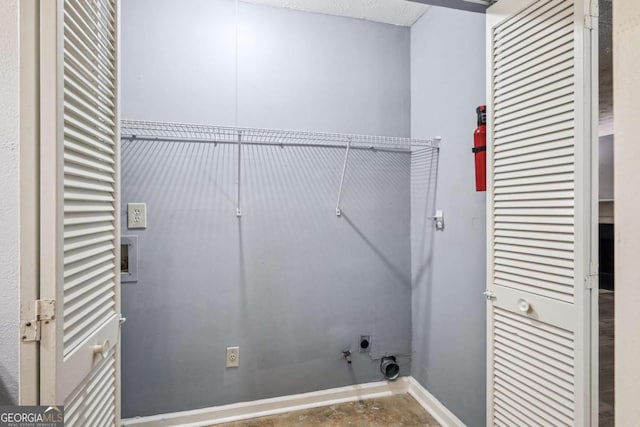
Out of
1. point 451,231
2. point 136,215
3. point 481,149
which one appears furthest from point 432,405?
point 136,215

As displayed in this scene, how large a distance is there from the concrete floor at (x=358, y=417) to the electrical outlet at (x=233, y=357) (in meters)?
0.34

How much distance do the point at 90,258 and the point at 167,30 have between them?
5.06ft

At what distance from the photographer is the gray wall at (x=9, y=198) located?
96 centimetres

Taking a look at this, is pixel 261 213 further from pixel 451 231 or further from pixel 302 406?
pixel 302 406

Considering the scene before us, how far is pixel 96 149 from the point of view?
1.08 m

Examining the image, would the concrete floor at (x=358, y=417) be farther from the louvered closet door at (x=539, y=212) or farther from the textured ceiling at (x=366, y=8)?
the textured ceiling at (x=366, y=8)

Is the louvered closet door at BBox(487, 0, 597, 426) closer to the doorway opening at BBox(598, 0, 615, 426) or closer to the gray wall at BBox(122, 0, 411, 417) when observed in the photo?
the doorway opening at BBox(598, 0, 615, 426)

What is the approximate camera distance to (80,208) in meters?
0.97

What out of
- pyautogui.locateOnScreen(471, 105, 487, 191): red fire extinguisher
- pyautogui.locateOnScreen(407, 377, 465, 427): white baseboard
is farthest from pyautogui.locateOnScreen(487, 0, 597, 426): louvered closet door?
pyautogui.locateOnScreen(407, 377, 465, 427): white baseboard

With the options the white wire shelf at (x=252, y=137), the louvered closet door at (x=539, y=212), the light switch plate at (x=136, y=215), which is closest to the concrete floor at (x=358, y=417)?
the louvered closet door at (x=539, y=212)

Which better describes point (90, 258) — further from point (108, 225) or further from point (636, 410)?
point (636, 410)

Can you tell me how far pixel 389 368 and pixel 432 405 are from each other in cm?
33

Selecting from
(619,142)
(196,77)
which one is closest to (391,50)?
(196,77)

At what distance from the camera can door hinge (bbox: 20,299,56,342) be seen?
0.80 meters
